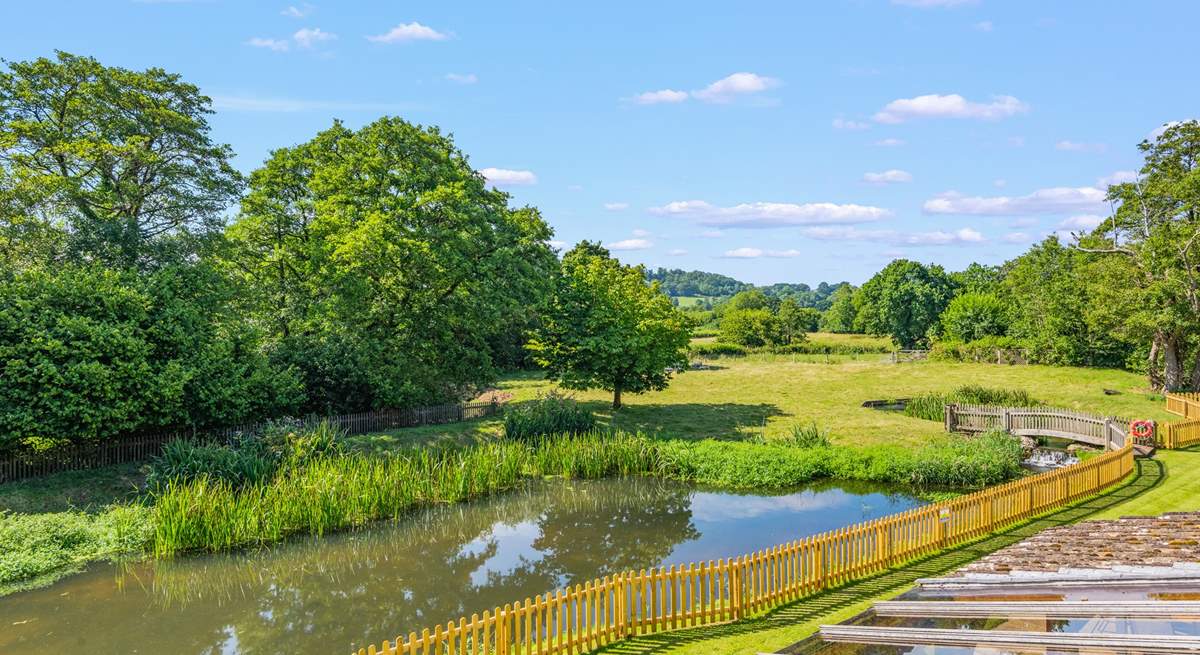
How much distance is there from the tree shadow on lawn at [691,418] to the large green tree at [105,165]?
1943cm

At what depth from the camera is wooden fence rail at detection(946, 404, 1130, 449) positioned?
24.6 m

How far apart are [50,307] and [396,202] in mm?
13217

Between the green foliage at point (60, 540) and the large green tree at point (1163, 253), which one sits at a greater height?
the large green tree at point (1163, 253)

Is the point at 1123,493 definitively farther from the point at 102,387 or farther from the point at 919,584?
the point at 102,387

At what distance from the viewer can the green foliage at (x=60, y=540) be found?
1462cm

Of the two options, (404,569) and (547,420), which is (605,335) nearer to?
(547,420)

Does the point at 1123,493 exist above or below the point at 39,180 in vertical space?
below

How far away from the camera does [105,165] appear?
23.6m

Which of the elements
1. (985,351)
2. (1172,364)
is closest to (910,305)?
(985,351)

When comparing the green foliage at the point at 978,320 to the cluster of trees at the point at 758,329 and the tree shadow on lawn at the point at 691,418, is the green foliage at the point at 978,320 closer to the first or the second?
the cluster of trees at the point at 758,329

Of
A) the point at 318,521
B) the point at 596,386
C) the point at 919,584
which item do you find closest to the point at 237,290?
the point at 318,521

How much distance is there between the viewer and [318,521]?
17844mm

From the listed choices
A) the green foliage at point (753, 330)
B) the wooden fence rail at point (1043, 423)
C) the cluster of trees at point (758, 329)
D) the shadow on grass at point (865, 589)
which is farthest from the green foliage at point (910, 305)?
the shadow on grass at point (865, 589)

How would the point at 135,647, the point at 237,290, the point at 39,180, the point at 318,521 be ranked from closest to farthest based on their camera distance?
1. the point at 135,647
2. the point at 318,521
3. the point at 39,180
4. the point at 237,290
